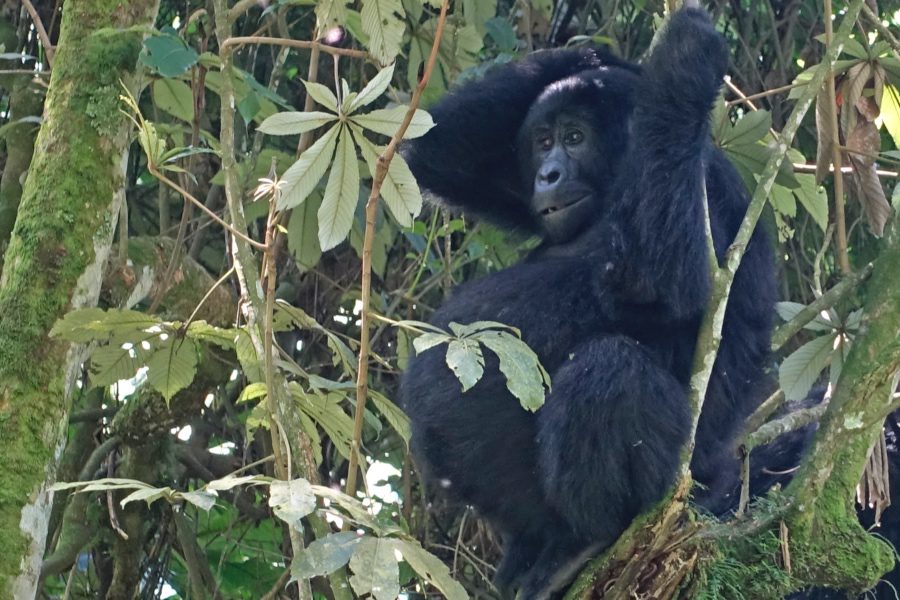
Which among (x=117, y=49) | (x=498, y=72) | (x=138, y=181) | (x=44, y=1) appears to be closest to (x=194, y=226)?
(x=138, y=181)

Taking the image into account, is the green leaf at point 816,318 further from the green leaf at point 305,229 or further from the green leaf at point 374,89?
the green leaf at point 374,89

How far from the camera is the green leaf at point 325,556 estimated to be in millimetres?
2260

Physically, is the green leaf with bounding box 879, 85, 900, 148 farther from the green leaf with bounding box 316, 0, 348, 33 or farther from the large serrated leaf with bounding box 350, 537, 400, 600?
the large serrated leaf with bounding box 350, 537, 400, 600

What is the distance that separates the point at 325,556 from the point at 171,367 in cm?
120

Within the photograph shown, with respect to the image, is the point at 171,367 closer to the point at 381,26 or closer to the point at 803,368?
the point at 381,26

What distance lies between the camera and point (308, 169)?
275cm

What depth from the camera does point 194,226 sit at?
528 centimetres

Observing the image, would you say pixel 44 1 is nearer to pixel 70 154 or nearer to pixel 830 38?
pixel 70 154

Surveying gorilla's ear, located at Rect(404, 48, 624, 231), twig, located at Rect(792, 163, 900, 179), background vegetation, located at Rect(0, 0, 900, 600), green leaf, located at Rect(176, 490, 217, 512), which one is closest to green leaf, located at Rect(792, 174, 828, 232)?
background vegetation, located at Rect(0, 0, 900, 600)

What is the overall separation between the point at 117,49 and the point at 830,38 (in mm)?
2072

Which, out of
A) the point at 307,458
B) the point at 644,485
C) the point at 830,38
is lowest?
the point at 644,485

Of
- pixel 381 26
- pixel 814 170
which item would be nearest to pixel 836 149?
pixel 814 170

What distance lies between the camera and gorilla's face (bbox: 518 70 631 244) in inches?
163

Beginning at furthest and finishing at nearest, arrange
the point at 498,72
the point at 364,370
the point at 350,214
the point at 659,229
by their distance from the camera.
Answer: the point at 498,72 < the point at 659,229 < the point at 350,214 < the point at 364,370
